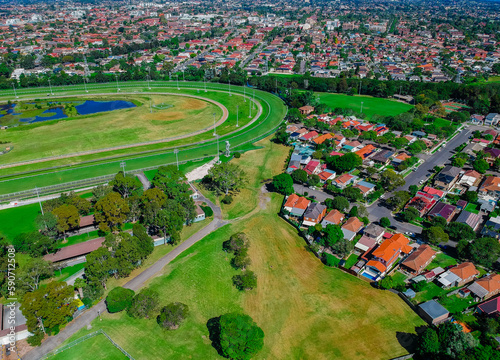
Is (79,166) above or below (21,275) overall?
below

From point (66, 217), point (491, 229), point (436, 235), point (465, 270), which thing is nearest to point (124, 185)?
point (66, 217)

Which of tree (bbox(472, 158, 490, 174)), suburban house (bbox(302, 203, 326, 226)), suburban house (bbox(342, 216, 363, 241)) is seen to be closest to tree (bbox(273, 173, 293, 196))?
suburban house (bbox(302, 203, 326, 226))

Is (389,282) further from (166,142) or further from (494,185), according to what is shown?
(166,142)

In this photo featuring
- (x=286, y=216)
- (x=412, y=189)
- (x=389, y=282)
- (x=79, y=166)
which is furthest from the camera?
(x=79, y=166)

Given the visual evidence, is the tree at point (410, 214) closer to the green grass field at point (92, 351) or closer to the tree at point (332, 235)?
the tree at point (332, 235)

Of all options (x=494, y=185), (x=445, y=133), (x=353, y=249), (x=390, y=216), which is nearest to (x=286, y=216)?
(x=353, y=249)

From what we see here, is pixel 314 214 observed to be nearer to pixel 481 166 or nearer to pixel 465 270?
pixel 465 270

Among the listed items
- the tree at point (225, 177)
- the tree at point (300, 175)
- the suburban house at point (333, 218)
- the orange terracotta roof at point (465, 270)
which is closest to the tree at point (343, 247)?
the suburban house at point (333, 218)
